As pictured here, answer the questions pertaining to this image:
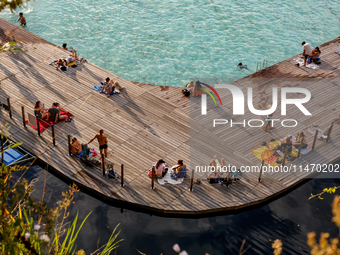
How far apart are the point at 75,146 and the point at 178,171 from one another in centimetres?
468

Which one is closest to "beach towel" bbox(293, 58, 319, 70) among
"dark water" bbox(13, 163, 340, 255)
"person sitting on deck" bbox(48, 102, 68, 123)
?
"dark water" bbox(13, 163, 340, 255)

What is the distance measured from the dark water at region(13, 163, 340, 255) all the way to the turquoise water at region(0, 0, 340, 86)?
1254cm

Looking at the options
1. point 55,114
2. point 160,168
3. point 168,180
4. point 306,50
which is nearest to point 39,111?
point 55,114

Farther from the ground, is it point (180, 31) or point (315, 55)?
point (315, 55)

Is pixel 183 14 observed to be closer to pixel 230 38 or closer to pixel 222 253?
pixel 230 38

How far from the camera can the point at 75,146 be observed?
1780 cm

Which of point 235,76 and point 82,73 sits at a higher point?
point 82,73

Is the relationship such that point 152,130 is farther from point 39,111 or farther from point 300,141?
point 300,141

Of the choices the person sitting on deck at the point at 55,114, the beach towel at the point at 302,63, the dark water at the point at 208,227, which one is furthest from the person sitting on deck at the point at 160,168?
the beach towel at the point at 302,63

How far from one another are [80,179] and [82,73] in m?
8.77

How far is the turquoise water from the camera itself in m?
28.9

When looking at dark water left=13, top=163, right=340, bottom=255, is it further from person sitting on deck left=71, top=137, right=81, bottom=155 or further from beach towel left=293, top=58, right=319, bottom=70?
beach towel left=293, top=58, right=319, bottom=70

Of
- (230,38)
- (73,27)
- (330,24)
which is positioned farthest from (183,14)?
(330,24)

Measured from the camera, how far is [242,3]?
36531mm
